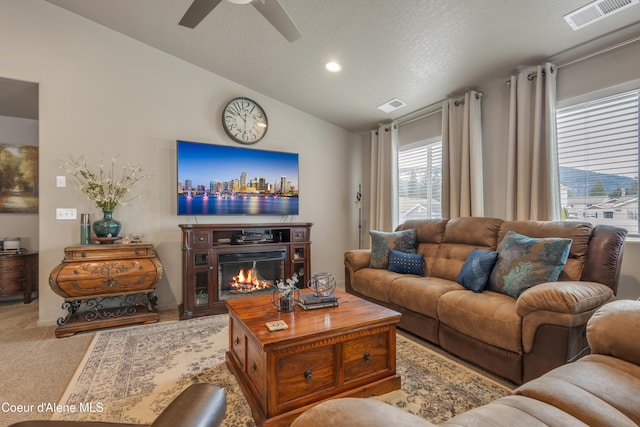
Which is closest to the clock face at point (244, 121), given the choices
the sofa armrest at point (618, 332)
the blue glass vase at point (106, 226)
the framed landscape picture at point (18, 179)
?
the blue glass vase at point (106, 226)

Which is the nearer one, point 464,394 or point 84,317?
point 464,394

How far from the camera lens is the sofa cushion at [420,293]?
7.94ft

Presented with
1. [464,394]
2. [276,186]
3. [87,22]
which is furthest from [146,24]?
[464,394]

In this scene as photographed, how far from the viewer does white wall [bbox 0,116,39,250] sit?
388 cm

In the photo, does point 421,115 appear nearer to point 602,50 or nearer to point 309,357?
point 602,50

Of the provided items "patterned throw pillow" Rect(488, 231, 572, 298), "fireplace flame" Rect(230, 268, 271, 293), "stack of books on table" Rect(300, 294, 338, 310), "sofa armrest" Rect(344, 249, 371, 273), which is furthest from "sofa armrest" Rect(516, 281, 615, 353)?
"fireplace flame" Rect(230, 268, 271, 293)

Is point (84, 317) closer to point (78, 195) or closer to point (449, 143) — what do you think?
point (78, 195)

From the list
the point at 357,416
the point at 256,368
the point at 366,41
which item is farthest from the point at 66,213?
the point at 357,416

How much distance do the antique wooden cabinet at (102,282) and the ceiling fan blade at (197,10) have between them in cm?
215

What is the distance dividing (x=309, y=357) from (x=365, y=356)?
372 millimetres

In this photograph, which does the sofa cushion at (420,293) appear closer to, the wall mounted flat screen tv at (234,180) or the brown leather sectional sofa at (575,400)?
the brown leather sectional sofa at (575,400)

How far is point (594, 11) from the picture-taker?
2141 mm

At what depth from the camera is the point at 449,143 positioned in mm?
3582

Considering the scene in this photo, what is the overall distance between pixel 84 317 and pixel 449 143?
4.35 meters
